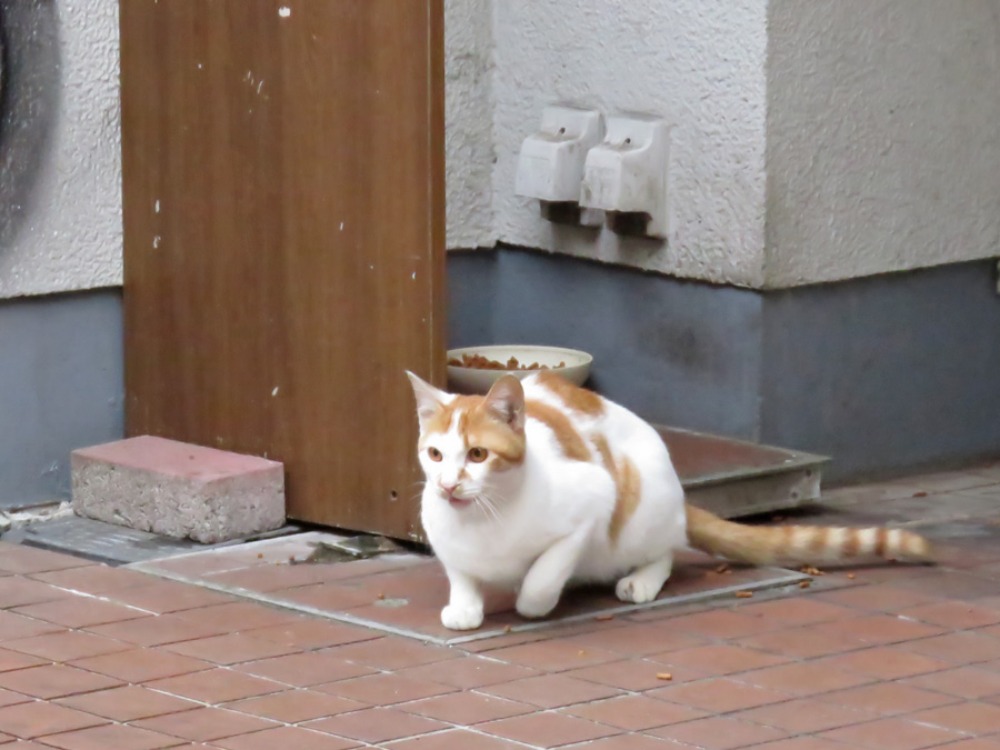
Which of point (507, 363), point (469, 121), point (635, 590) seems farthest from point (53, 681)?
point (469, 121)

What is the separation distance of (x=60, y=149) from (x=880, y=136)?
2.50m

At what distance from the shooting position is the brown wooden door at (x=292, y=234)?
15.6 ft

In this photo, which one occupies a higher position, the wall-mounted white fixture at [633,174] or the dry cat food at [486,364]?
the wall-mounted white fixture at [633,174]

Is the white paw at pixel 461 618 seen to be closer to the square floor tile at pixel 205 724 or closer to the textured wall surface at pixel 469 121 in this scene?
the square floor tile at pixel 205 724

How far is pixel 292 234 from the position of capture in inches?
199

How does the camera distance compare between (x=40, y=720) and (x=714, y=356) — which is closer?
(x=40, y=720)

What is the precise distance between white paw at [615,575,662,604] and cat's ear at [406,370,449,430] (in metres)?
0.68

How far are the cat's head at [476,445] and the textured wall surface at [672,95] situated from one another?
5.13 feet

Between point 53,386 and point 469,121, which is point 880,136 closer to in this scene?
point 469,121

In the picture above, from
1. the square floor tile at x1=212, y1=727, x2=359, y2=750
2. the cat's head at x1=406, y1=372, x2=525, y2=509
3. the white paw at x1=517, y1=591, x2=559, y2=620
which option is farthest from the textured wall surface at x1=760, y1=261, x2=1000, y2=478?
the square floor tile at x1=212, y1=727, x2=359, y2=750

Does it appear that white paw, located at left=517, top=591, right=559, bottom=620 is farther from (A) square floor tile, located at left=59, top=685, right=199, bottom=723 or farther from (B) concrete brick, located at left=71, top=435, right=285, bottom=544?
(B) concrete brick, located at left=71, top=435, right=285, bottom=544

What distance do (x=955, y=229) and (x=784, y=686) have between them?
248cm

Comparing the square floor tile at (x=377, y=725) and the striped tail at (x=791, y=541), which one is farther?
the striped tail at (x=791, y=541)

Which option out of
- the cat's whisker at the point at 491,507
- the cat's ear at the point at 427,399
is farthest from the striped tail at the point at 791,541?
the cat's ear at the point at 427,399
